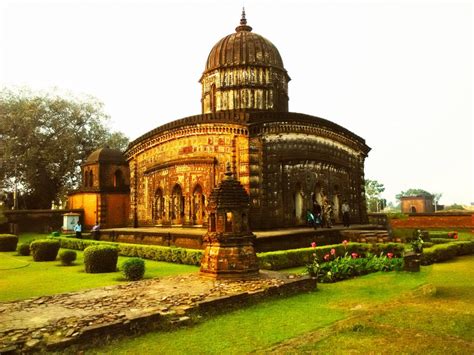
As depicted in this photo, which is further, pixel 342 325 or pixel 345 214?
pixel 345 214

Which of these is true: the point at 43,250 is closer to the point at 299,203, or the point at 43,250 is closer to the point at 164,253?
the point at 164,253

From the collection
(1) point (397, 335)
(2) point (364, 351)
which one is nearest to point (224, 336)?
(2) point (364, 351)

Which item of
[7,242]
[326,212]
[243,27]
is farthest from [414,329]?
[243,27]

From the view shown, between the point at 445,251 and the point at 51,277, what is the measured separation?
13.2 metres

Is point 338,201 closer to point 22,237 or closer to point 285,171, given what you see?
point 285,171

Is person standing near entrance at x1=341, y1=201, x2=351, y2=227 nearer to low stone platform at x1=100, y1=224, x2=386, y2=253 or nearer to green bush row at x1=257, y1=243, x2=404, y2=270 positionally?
low stone platform at x1=100, y1=224, x2=386, y2=253

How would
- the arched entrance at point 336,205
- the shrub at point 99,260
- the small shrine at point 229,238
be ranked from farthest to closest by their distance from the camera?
1. the arched entrance at point 336,205
2. the shrub at point 99,260
3. the small shrine at point 229,238

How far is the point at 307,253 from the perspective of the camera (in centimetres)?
1410

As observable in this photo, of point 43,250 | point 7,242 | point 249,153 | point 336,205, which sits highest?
point 249,153

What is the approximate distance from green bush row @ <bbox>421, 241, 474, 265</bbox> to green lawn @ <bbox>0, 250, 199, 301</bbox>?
24.9ft

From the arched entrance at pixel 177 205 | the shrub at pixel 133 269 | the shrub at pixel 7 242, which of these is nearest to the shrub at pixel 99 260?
the shrub at pixel 133 269

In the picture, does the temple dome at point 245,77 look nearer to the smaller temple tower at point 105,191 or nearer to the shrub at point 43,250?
the smaller temple tower at point 105,191

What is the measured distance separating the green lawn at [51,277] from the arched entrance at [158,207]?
6670mm

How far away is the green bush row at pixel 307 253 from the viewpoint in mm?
12969
